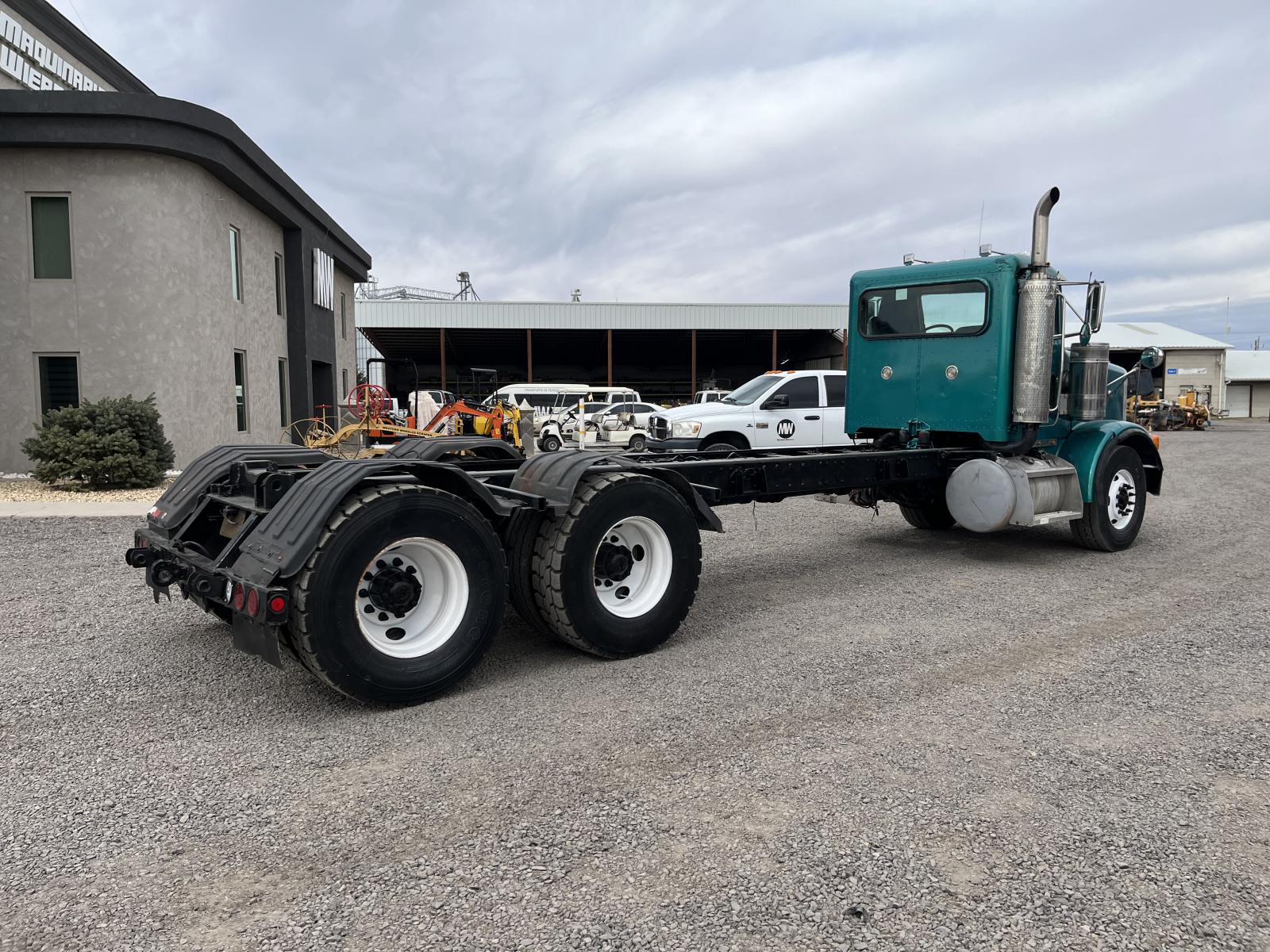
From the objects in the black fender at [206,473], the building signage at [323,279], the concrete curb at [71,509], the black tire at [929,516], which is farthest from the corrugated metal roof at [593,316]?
the black fender at [206,473]

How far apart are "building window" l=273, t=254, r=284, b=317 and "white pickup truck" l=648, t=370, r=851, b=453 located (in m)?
12.1

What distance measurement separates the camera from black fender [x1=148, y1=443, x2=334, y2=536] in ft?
16.5

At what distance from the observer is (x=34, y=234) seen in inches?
599

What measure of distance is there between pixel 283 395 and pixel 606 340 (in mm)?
31196

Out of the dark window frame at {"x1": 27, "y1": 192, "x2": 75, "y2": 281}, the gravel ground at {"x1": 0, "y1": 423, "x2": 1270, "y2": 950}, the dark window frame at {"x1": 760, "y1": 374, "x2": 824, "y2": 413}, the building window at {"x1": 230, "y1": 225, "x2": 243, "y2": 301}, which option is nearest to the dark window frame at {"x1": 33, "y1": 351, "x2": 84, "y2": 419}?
the dark window frame at {"x1": 27, "y1": 192, "x2": 75, "y2": 281}

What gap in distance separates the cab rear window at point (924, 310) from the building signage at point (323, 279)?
1867 cm

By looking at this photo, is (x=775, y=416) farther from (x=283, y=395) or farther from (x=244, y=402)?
(x=283, y=395)

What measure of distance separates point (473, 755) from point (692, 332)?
4140 centimetres

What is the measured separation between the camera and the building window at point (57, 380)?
15289 millimetres

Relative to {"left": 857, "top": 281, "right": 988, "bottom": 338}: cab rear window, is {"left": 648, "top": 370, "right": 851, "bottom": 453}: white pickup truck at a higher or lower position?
lower

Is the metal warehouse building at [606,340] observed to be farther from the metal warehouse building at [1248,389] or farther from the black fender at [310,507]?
the black fender at [310,507]

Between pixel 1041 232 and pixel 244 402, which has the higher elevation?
pixel 1041 232

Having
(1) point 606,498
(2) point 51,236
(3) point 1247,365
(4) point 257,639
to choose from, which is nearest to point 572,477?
(1) point 606,498

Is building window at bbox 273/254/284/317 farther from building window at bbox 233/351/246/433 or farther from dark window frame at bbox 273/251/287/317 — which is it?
building window at bbox 233/351/246/433
